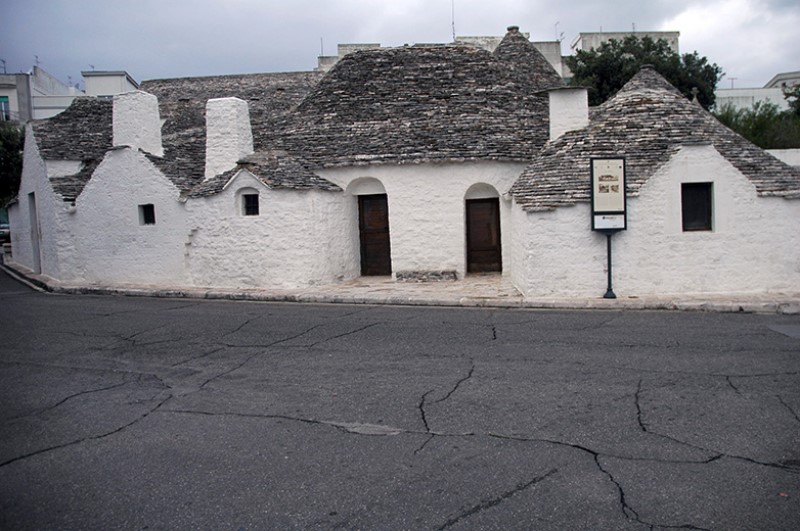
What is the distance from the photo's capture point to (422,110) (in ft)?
59.6

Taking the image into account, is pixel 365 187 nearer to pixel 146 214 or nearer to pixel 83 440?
pixel 146 214

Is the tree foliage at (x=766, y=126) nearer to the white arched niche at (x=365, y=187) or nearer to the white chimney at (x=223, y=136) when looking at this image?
the white arched niche at (x=365, y=187)

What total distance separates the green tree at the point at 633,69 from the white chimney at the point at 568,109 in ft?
64.8

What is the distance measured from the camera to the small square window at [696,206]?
13938 mm

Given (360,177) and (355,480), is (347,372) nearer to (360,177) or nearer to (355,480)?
(355,480)

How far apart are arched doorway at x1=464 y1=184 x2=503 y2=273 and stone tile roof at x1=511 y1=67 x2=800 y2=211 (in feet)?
7.76

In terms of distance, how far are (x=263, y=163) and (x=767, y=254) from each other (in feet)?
38.6

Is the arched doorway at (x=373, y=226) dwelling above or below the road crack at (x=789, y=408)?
above

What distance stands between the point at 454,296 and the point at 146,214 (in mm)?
9640

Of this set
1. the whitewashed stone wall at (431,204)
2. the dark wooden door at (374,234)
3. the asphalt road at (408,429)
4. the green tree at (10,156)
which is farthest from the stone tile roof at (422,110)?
the green tree at (10,156)

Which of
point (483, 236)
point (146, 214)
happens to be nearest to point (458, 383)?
point (483, 236)

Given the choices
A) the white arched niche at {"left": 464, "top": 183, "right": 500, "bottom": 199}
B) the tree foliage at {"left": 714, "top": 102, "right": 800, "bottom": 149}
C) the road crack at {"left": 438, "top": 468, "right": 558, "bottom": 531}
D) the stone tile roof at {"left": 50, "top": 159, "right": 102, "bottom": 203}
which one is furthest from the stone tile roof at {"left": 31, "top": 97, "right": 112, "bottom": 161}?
the tree foliage at {"left": 714, "top": 102, "right": 800, "bottom": 149}

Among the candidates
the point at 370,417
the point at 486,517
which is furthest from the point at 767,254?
the point at 486,517

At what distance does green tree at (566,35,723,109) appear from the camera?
3462 centimetres
